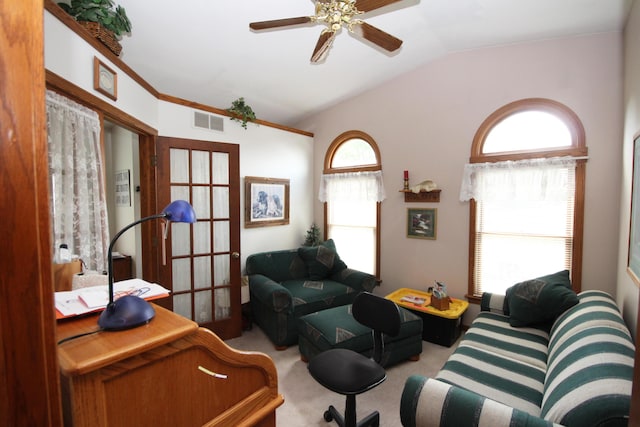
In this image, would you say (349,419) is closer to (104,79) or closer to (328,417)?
(328,417)

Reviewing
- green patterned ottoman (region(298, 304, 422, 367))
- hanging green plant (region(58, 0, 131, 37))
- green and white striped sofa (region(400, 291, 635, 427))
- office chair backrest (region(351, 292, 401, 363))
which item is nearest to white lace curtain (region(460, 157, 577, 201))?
green and white striped sofa (region(400, 291, 635, 427))

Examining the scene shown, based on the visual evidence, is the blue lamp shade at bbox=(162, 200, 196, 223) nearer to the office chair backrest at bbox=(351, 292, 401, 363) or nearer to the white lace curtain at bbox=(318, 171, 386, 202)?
the office chair backrest at bbox=(351, 292, 401, 363)

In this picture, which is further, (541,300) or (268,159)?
(268,159)

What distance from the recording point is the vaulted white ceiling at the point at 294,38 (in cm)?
226

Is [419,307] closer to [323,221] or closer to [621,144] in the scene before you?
Result: [323,221]

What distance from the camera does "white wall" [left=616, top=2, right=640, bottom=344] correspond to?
1976mm

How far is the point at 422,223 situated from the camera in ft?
11.6

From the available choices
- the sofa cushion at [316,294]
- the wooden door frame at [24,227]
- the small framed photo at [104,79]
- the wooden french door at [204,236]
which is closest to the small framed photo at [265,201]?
the wooden french door at [204,236]

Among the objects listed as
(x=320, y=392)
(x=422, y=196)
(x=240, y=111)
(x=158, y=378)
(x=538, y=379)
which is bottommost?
(x=320, y=392)

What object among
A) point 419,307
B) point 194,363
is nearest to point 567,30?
point 419,307

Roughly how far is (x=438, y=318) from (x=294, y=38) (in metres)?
3.11

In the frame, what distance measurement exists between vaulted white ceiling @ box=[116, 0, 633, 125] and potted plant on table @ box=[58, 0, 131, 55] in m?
0.21

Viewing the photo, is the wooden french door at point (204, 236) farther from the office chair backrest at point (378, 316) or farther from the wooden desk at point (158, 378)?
the wooden desk at point (158, 378)

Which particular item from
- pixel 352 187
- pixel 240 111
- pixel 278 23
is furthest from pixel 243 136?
pixel 278 23
